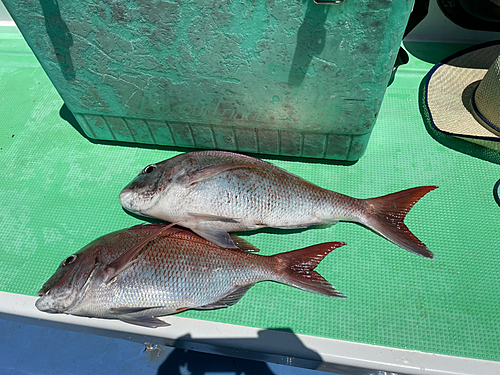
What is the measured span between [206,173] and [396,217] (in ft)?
3.79

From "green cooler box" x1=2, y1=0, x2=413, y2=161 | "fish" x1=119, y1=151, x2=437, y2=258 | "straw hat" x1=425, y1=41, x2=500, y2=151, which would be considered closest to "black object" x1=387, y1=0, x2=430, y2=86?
"straw hat" x1=425, y1=41, x2=500, y2=151

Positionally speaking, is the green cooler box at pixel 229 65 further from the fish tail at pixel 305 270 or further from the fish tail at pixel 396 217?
the fish tail at pixel 305 270

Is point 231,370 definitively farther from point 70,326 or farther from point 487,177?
point 487,177

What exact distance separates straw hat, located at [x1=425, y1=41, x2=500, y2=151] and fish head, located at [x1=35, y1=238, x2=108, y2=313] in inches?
97.5

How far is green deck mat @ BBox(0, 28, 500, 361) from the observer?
1.78 m

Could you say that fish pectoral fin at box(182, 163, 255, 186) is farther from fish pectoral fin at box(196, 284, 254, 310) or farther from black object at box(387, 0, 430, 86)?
black object at box(387, 0, 430, 86)

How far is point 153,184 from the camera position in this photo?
6.22 feet

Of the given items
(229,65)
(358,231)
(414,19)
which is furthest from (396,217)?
(414,19)

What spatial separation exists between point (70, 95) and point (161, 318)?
161 cm

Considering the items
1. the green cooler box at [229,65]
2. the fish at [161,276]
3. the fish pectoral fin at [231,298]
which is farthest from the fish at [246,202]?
the green cooler box at [229,65]

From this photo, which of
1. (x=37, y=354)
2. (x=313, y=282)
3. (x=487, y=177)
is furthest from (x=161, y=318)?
(x=487, y=177)

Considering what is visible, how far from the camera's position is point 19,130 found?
268cm

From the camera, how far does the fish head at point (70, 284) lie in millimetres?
1681

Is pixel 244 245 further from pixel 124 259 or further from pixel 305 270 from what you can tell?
pixel 124 259
